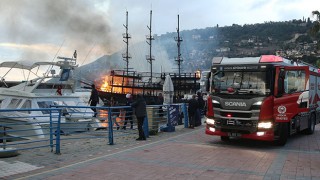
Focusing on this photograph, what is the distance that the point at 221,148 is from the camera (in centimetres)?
1169

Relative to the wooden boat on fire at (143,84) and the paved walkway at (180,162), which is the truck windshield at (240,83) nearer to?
the paved walkway at (180,162)

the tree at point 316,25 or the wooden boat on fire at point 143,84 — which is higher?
the tree at point 316,25

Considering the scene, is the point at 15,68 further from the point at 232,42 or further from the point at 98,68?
the point at 232,42

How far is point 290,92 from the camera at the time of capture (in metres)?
13.0

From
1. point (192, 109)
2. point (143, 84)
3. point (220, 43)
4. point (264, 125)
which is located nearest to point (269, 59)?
point (264, 125)

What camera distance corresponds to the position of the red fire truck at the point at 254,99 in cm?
1170

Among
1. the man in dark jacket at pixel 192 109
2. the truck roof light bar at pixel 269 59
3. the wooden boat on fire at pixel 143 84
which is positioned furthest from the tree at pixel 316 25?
the wooden boat on fire at pixel 143 84

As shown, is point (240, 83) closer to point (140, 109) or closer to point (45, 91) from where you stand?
point (140, 109)

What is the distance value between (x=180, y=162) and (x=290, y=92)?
20.1 ft

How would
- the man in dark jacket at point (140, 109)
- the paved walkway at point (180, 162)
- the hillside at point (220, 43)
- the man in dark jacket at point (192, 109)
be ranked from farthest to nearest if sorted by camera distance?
the hillside at point (220, 43) → the man in dark jacket at point (192, 109) → the man in dark jacket at point (140, 109) → the paved walkway at point (180, 162)

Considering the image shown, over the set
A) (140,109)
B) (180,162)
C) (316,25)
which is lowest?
(180,162)

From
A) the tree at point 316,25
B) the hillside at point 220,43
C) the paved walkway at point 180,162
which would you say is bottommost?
the paved walkway at point 180,162

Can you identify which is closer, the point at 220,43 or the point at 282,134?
the point at 282,134

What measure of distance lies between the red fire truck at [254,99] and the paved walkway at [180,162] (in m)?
0.62
